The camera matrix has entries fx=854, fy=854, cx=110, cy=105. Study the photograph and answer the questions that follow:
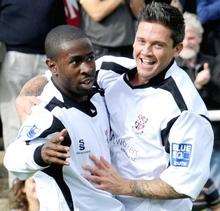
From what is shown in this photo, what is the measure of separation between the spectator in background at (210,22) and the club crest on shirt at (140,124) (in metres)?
2.62

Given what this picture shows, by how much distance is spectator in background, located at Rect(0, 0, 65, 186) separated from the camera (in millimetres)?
6566

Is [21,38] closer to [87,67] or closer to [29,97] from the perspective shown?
[29,97]

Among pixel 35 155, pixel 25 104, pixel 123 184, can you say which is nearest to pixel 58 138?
pixel 35 155

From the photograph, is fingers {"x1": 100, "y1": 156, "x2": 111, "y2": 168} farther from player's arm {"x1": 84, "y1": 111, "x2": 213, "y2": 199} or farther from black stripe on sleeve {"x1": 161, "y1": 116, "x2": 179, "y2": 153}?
black stripe on sleeve {"x1": 161, "y1": 116, "x2": 179, "y2": 153}

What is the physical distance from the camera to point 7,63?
21.9 feet

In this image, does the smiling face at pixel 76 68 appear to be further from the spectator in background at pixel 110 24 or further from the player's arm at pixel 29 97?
the spectator in background at pixel 110 24

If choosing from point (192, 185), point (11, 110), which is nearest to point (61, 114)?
point (192, 185)

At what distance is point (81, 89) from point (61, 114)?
15 centimetres

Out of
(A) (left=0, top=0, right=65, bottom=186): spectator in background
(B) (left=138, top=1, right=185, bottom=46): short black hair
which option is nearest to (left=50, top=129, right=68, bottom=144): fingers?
(B) (left=138, top=1, right=185, bottom=46): short black hair

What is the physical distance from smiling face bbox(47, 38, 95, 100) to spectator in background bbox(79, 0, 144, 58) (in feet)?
8.45

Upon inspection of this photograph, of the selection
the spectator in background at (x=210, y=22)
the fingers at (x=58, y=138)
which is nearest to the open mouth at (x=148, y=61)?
the fingers at (x=58, y=138)

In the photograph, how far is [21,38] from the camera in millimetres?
6594

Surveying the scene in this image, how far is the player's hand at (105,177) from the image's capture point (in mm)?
3969

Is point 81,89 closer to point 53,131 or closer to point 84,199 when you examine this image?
point 53,131
